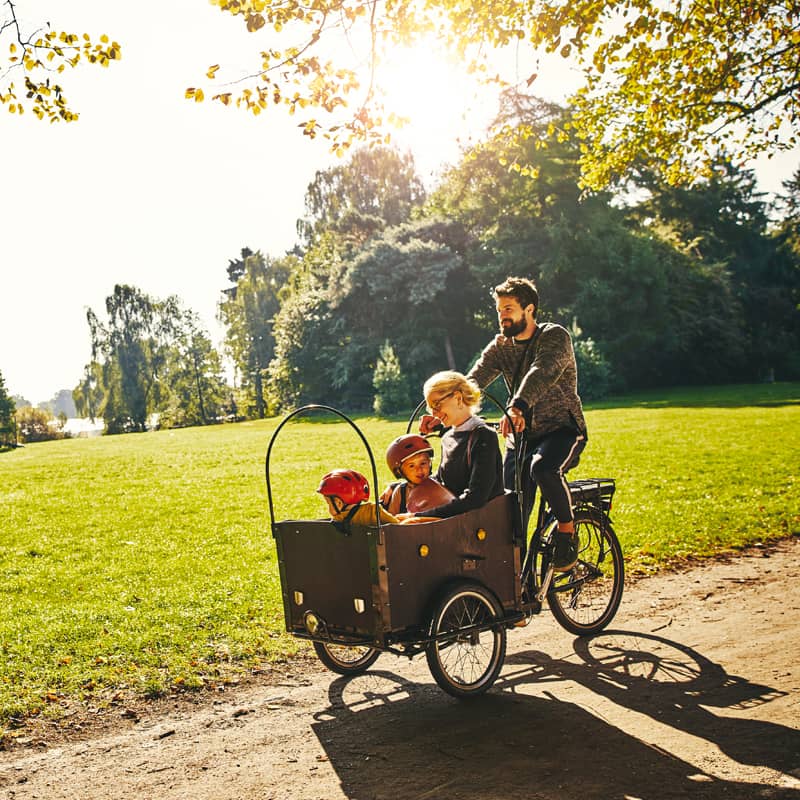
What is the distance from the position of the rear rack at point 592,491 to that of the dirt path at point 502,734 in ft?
3.14

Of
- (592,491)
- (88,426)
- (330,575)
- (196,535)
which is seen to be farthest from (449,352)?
(330,575)

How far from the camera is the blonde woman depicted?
5.06 metres

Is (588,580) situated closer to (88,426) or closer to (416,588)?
(416,588)

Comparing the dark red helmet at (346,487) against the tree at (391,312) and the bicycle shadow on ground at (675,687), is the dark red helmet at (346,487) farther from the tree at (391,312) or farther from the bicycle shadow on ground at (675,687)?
the tree at (391,312)

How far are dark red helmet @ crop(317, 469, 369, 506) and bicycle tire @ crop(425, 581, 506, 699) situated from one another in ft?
2.43

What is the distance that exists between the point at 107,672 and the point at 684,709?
12.6 feet

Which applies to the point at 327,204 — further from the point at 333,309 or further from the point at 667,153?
the point at 667,153

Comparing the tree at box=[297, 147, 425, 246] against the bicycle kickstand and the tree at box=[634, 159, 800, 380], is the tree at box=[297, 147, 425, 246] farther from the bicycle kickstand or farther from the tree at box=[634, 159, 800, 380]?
the bicycle kickstand

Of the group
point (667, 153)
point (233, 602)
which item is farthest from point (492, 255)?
point (233, 602)

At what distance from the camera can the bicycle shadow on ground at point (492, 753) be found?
12.4 feet

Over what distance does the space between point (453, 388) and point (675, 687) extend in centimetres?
220

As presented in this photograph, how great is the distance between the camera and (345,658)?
5609mm

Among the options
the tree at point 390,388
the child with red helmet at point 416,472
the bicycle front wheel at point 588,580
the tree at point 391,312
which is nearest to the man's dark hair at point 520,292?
the child with red helmet at point 416,472

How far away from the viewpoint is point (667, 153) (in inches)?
660
